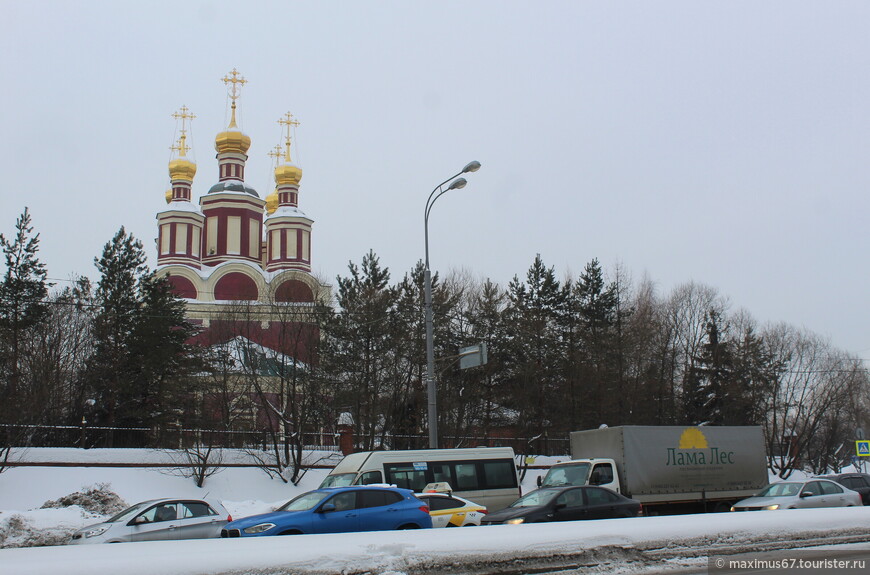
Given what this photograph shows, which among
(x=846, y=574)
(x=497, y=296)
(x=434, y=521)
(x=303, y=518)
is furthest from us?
(x=497, y=296)

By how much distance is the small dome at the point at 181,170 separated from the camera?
6303 centimetres

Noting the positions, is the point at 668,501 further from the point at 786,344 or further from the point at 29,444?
the point at 786,344

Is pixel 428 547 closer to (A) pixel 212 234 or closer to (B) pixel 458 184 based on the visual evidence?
(B) pixel 458 184

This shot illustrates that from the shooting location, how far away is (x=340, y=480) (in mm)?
19062

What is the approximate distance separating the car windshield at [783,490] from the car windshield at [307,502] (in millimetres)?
11452

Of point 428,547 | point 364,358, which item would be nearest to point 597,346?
point 364,358

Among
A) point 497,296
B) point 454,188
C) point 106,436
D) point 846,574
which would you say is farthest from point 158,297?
point 846,574

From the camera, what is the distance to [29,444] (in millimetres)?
31422

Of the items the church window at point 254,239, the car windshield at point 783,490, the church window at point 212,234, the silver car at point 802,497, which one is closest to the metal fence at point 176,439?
the car windshield at point 783,490

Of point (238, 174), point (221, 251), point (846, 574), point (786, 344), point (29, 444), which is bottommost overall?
point (846, 574)

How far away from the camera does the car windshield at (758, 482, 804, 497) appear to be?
19188mm

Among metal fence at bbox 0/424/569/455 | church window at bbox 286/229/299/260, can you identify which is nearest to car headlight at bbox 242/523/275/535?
metal fence at bbox 0/424/569/455

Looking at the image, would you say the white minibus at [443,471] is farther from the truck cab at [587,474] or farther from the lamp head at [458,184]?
the lamp head at [458,184]

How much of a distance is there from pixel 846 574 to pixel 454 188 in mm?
14459
